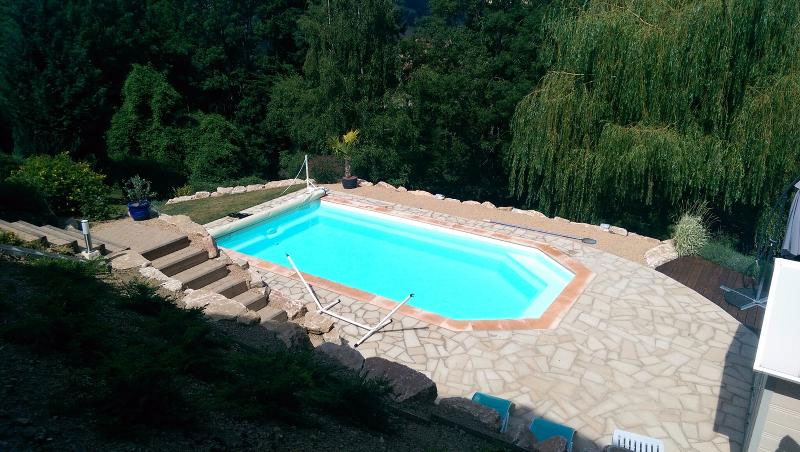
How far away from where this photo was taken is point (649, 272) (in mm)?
9617

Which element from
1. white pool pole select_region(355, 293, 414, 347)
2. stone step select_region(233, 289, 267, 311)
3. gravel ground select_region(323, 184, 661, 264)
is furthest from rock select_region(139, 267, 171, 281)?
gravel ground select_region(323, 184, 661, 264)

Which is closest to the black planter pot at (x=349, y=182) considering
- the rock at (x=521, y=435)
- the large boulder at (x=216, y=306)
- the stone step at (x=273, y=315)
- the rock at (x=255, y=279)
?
the rock at (x=255, y=279)

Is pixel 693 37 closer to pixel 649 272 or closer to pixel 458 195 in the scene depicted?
pixel 649 272

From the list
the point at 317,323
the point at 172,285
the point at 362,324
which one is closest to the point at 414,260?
the point at 362,324

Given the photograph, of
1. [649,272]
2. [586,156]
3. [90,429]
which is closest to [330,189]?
[586,156]

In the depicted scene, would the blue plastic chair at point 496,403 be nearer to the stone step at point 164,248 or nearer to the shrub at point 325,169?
the stone step at point 164,248

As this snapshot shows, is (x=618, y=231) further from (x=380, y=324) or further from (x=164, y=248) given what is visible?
(x=164, y=248)

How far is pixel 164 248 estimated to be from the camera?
8.60 metres

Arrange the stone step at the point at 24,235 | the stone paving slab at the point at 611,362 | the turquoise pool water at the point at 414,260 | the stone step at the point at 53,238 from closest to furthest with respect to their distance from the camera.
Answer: the stone paving slab at the point at 611,362 → the stone step at the point at 24,235 → the stone step at the point at 53,238 → the turquoise pool water at the point at 414,260

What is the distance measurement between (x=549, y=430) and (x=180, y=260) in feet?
19.9

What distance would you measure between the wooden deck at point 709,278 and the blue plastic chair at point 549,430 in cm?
406

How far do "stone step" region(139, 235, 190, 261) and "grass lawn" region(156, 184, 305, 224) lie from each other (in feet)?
11.1

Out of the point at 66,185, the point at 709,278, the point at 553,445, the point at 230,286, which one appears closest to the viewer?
the point at 553,445

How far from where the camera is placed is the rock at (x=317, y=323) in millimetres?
7508
